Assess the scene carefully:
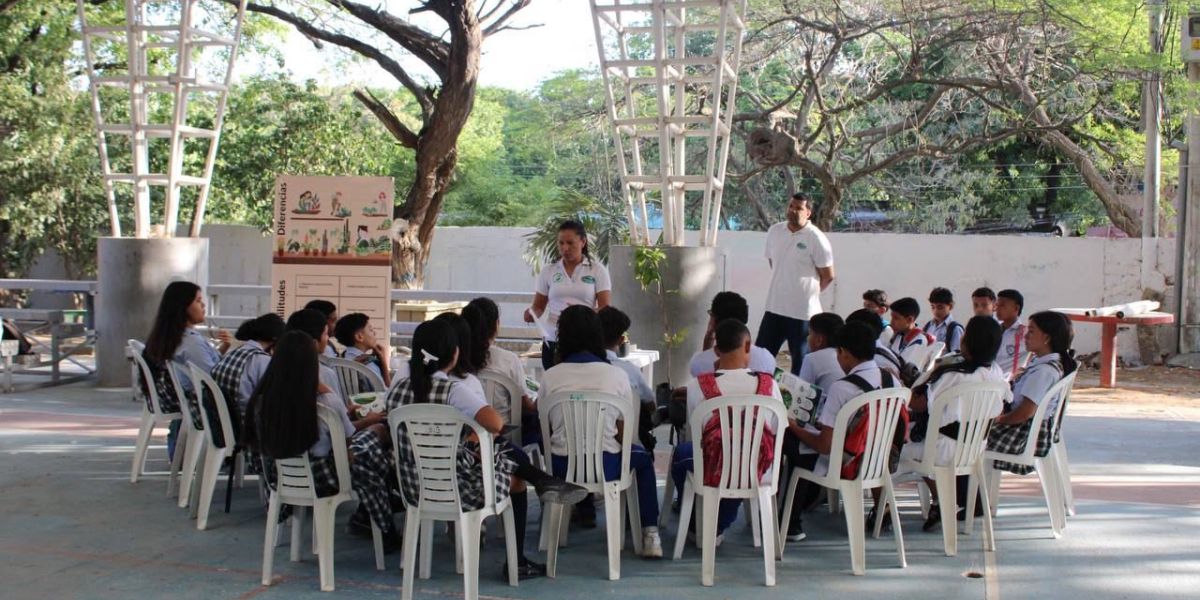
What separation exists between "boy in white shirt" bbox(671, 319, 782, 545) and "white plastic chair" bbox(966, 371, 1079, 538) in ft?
4.11

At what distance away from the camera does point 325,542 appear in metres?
4.70

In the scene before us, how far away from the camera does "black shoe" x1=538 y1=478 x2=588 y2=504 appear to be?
15.4 feet

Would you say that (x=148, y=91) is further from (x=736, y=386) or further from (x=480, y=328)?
(x=736, y=386)

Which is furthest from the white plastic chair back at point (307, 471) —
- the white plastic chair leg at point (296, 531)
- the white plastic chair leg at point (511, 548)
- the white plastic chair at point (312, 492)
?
the white plastic chair leg at point (511, 548)

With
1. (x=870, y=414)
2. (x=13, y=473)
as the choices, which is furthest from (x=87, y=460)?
(x=870, y=414)

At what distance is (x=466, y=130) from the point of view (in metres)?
32.6

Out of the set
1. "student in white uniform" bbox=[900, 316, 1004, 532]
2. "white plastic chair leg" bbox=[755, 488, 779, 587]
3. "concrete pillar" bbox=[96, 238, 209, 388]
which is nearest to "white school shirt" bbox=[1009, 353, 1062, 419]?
"student in white uniform" bbox=[900, 316, 1004, 532]

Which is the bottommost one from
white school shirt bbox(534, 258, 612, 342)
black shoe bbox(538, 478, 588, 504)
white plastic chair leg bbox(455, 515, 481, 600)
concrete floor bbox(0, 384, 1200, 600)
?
concrete floor bbox(0, 384, 1200, 600)

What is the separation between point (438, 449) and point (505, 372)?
37.4 inches

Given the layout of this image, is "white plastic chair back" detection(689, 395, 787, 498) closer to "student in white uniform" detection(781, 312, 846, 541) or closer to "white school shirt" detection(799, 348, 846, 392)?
"student in white uniform" detection(781, 312, 846, 541)

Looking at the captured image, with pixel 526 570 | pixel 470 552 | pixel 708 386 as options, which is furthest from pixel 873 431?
pixel 470 552

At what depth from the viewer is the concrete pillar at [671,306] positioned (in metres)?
9.05

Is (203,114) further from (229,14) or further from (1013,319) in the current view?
(1013,319)

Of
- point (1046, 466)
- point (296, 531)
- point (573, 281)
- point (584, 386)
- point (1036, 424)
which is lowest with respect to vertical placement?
point (296, 531)
